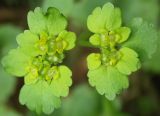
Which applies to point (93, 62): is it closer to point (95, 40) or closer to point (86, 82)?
point (95, 40)

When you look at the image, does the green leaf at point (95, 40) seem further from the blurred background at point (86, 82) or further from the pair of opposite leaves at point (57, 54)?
the blurred background at point (86, 82)

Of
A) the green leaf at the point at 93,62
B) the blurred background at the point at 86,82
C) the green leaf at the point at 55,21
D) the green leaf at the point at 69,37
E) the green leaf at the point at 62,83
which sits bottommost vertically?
the blurred background at the point at 86,82

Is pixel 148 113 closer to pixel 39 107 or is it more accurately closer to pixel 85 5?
pixel 85 5

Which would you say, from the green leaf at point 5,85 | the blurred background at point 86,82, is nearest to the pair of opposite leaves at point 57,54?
the blurred background at point 86,82

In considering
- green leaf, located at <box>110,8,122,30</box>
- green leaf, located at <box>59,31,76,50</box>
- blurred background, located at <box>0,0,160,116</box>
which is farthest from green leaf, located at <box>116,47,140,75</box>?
blurred background, located at <box>0,0,160,116</box>

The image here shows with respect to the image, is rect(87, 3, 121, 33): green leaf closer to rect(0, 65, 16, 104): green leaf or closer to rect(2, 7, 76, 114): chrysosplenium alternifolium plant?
rect(2, 7, 76, 114): chrysosplenium alternifolium plant

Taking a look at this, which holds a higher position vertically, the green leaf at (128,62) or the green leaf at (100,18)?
the green leaf at (100,18)

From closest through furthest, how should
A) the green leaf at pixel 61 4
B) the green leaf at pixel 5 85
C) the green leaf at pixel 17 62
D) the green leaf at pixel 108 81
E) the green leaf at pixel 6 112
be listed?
the green leaf at pixel 108 81 → the green leaf at pixel 17 62 → the green leaf at pixel 61 4 → the green leaf at pixel 6 112 → the green leaf at pixel 5 85

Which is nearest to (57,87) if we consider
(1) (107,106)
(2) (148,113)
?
(1) (107,106)
